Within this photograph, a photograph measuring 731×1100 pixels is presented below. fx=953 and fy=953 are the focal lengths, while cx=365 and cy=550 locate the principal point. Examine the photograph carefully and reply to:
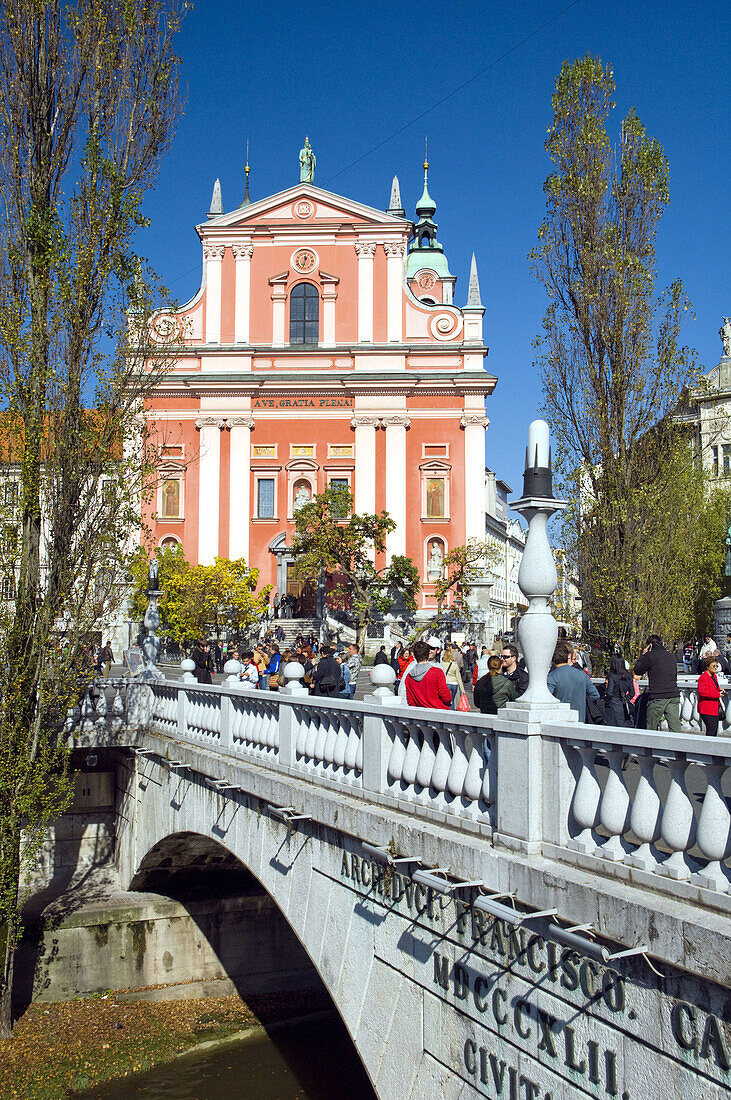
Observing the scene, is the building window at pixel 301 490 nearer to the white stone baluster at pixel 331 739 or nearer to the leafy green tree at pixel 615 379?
the leafy green tree at pixel 615 379

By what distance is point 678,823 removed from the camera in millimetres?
4004

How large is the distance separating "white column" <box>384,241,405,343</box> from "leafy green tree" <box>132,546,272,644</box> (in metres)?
13.0

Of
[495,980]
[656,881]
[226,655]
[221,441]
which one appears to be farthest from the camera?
[221,441]

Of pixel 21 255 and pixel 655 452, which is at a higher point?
pixel 21 255

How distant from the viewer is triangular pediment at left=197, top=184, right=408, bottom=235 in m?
43.1

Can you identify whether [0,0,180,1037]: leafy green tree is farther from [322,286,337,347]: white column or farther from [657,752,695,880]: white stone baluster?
[322,286,337,347]: white column

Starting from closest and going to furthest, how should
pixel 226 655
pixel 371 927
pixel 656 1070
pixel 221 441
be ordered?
pixel 656 1070 → pixel 371 927 → pixel 226 655 → pixel 221 441

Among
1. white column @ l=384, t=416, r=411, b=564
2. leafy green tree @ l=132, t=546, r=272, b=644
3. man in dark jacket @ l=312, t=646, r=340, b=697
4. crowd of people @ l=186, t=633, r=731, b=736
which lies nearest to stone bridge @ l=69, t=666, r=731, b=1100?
crowd of people @ l=186, t=633, r=731, b=736

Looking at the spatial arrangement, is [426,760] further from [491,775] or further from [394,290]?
[394,290]

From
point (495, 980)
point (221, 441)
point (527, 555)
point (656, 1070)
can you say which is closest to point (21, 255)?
point (527, 555)

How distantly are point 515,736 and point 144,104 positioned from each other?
1190 cm

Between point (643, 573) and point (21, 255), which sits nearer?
point (21, 255)

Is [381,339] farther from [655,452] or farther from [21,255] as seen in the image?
[21,255]

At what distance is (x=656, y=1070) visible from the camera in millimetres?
3885
